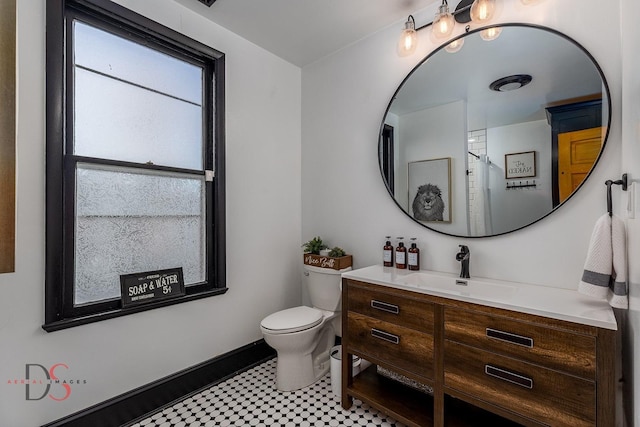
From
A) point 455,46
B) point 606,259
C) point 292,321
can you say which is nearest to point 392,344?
point 292,321

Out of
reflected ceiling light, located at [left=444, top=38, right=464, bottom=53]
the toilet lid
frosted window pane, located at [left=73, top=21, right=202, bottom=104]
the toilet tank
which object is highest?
reflected ceiling light, located at [left=444, top=38, right=464, bottom=53]

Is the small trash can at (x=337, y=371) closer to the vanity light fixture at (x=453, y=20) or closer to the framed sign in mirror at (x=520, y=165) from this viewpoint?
the framed sign in mirror at (x=520, y=165)

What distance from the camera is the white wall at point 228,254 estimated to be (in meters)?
1.38

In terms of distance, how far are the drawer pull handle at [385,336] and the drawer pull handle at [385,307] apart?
123 millimetres

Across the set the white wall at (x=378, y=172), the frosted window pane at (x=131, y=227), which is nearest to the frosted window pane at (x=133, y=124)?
the frosted window pane at (x=131, y=227)

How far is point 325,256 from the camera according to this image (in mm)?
2297

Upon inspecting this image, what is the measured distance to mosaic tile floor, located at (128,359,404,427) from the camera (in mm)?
1654

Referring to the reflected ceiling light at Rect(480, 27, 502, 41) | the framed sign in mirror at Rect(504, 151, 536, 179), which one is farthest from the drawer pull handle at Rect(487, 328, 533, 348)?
the reflected ceiling light at Rect(480, 27, 502, 41)

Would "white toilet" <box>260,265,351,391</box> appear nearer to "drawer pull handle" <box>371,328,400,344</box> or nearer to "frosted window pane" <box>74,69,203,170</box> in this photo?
"drawer pull handle" <box>371,328,400,344</box>

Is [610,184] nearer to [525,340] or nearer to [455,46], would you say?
[525,340]

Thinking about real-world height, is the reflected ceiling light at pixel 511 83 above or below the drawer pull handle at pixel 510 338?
above

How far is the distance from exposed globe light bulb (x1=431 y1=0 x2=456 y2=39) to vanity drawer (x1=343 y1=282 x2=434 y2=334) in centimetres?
152

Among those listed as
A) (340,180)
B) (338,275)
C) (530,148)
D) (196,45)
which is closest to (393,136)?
(340,180)

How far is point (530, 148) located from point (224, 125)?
1.91 metres
